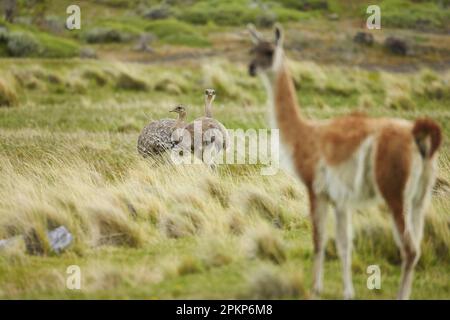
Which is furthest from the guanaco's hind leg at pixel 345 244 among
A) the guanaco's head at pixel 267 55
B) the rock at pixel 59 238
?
the rock at pixel 59 238

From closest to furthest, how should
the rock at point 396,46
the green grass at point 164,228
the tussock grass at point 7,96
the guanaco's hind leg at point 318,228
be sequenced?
the guanaco's hind leg at point 318,228
the green grass at point 164,228
the tussock grass at point 7,96
the rock at point 396,46

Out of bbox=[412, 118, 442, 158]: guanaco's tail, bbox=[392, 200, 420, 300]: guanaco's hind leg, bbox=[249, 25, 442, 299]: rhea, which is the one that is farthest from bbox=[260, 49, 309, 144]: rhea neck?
bbox=[392, 200, 420, 300]: guanaco's hind leg

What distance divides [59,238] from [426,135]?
3.61m

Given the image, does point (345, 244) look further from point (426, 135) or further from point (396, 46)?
point (396, 46)

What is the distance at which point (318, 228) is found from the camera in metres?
5.42

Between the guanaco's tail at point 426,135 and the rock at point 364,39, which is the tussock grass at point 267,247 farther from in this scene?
the rock at point 364,39

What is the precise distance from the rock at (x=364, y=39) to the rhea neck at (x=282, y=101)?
2715 centimetres

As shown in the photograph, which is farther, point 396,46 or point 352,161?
point 396,46

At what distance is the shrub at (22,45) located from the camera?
89.4 ft

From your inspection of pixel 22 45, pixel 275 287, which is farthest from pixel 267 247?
Answer: pixel 22 45

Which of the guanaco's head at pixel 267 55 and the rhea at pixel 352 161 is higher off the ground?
the guanaco's head at pixel 267 55

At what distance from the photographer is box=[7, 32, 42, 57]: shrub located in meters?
27.2

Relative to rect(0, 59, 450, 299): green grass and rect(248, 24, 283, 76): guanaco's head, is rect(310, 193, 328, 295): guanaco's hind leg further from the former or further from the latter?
rect(248, 24, 283, 76): guanaco's head
